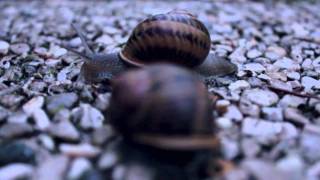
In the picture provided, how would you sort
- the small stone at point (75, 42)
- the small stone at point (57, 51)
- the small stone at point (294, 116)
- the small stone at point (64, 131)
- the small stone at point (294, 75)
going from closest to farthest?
the small stone at point (64, 131) < the small stone at point (294, 116) < the small stone at point (294, 75) < the small stone at point (57, 51) < the small stone at point (75, 42)

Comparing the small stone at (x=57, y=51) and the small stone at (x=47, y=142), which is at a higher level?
the small stone at (x=47, y=142)

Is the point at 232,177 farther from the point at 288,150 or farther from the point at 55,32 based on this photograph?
the point at 55,32

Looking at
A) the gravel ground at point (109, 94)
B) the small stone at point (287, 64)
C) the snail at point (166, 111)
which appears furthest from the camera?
the small stone at point (287, 64)

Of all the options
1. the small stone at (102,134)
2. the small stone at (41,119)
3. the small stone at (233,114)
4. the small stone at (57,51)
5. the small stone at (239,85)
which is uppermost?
the small stone at (233,114)

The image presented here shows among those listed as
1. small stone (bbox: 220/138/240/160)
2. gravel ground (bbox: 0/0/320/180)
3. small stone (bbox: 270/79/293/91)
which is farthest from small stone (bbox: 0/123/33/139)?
small stone (bbox: 270/79/293/91)

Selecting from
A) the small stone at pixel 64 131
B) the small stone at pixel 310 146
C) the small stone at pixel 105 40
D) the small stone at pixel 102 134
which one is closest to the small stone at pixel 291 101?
the small stone at pixel 310 146

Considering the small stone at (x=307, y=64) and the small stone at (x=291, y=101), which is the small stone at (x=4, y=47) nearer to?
the small stone at (x=291, y=101)

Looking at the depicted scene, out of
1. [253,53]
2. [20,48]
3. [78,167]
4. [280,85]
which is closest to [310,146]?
[280,85]

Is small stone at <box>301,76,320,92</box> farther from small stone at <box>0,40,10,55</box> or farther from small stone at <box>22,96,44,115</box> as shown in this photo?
small stone at <box>0,40,10,55</box>

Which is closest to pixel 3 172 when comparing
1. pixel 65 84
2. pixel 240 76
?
pixel 65 84
